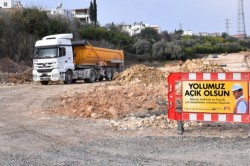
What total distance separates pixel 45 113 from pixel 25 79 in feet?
74.0

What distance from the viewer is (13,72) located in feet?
139

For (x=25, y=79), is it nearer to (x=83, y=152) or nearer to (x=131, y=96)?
(x=131, y=96)

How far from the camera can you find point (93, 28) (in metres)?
71.9

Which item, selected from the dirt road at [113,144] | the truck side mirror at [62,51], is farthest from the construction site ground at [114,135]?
the truck side mirror at [62,51]

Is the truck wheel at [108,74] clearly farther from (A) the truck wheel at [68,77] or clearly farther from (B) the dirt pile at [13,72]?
(B) the dirt pile at [13,72]

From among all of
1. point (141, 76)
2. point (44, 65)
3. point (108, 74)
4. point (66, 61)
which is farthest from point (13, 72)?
point (141, 76)

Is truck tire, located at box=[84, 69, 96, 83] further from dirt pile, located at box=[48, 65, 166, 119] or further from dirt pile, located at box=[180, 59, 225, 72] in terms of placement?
dirt pile, located at box=[48, 65, 166, 119]

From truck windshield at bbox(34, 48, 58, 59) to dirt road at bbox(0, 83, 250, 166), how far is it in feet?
58.0

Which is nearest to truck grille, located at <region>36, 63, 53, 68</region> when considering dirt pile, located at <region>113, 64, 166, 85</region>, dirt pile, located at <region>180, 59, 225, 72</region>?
dirt pile, located at <region>113, 64, 166, 85</region>

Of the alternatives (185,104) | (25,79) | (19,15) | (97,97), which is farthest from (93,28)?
(185,104)

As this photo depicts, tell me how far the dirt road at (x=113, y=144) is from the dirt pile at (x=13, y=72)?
2348 cm

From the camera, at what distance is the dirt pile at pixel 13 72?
1407 inches

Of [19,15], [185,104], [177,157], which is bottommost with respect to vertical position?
[177,157]

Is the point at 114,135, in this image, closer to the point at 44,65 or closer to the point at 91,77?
the point at 44,65
